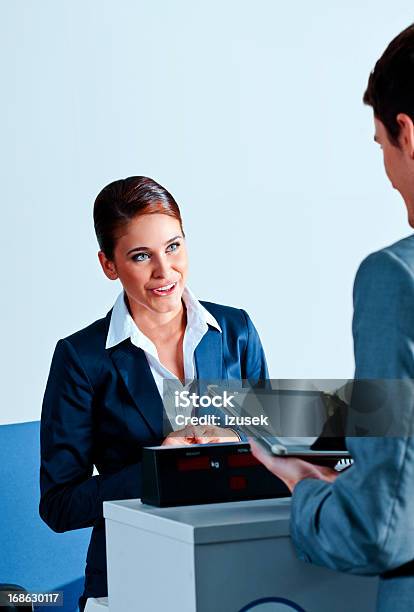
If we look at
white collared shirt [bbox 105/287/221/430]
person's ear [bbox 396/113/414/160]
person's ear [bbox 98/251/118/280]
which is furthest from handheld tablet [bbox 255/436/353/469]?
person's ear [bbox 98/251/118/280]

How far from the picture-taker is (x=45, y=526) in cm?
268

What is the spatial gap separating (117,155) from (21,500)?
1452 millimetres

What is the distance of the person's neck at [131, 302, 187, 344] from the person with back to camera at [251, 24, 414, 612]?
1257 mm

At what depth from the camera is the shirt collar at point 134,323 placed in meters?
2.33

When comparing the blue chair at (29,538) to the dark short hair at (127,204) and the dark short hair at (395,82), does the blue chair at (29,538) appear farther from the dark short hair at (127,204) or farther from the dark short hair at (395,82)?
the dark short hair at (395,82)

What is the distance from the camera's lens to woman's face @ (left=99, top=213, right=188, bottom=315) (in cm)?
233

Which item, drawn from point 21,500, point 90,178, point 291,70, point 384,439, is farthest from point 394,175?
point 291,70

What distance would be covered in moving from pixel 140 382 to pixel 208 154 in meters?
1.74

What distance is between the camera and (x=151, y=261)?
92.3 inches

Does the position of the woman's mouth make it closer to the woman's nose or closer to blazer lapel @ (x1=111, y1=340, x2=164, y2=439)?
the woman's nose

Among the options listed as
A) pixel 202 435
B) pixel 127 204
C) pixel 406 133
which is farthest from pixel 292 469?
pixel 127 204

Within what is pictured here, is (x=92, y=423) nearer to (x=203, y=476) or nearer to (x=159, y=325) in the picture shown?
(x=159, y=325)

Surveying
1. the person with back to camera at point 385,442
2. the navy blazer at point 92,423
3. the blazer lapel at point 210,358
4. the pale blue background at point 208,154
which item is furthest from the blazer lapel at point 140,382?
the pale blue background at point 208,154

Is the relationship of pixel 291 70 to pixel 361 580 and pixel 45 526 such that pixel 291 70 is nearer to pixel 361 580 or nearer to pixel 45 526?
pixel 45 526
